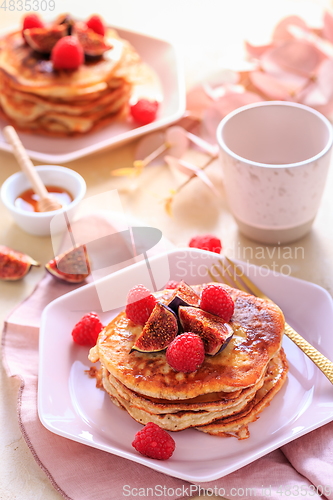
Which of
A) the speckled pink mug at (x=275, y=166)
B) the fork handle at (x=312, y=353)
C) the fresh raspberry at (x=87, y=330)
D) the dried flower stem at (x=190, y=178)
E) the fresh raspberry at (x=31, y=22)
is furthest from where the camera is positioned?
the fresh raspberry at (x=31, y=22)

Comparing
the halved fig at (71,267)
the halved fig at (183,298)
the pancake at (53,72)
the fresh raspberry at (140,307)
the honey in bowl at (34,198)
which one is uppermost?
the pancake at (53,72)

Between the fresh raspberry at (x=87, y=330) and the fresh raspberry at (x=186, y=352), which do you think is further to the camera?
the fresh raspberry at (x=87, y=330)

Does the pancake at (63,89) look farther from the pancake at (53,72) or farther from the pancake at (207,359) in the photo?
the pancake at (207,359)

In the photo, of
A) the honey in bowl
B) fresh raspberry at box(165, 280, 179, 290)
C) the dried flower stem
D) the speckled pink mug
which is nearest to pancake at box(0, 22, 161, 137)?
the honey in bowl

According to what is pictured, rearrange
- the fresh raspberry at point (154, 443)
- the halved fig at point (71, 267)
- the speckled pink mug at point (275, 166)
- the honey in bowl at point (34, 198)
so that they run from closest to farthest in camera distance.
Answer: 1. the fresh raspberry at point (154, 443)
2. the speckled pink mug at point (275, 166)
3. the halved fig at point (71, 267)
4. the honey in bowl at point (34, 198)

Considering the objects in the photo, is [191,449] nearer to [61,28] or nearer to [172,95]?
[172,95]

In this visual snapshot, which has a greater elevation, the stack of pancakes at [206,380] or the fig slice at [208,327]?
the fig slice at [208,327]

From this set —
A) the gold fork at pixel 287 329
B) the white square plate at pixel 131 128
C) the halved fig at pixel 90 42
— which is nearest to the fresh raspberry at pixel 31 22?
the halved fig at pixel 90 42
